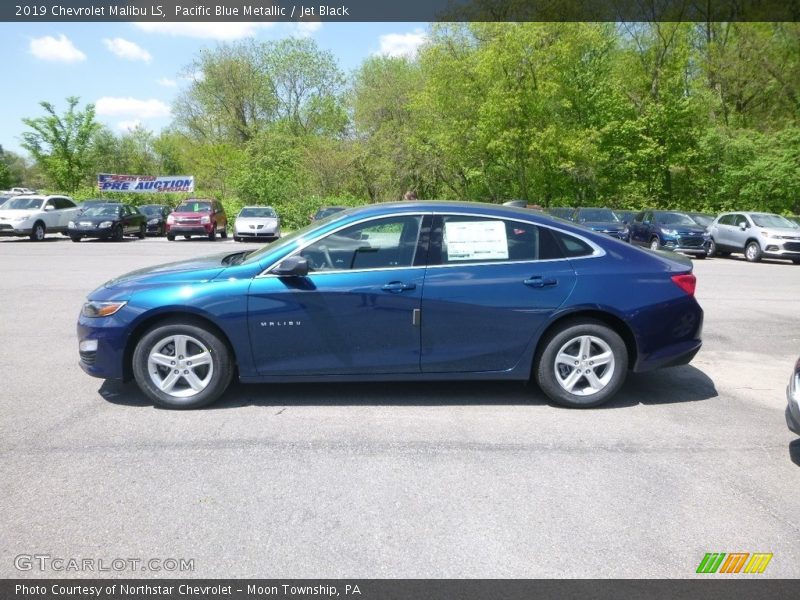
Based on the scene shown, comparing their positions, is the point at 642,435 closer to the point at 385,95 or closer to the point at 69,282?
the point at 69,282

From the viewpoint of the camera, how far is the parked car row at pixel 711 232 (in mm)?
21109

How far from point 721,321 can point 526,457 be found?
6.35m

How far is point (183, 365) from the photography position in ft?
16.5

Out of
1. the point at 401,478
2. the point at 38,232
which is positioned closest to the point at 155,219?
the point at 38,232

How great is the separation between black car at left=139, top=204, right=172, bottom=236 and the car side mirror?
91.6 feet

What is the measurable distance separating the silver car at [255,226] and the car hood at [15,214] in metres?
7.63

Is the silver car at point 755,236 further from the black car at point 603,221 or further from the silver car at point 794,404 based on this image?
the silver car at point 794,404

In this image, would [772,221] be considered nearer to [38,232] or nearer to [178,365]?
[178,365]

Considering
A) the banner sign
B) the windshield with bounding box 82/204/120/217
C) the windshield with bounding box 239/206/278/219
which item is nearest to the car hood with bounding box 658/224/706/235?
the windshield with bounding box 239/206/278/219

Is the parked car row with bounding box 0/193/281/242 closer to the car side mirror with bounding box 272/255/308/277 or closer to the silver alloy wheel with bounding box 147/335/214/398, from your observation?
the silver alloy wheel with bounding box 147/335/214/398

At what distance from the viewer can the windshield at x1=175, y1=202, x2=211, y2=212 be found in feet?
89.2

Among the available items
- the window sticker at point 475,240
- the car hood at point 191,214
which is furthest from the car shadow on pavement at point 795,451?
the car hood at point 191,214

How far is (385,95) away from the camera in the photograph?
47031 mm

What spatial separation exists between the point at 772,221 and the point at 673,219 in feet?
10.4
